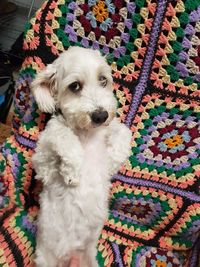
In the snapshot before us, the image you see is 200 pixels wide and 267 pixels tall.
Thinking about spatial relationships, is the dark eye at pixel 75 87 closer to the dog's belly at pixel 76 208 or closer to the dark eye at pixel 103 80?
the dark eye at pixel 103 80

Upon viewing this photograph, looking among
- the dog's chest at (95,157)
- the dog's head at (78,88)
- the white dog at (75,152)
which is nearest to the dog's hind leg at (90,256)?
the white dog at (75,152)

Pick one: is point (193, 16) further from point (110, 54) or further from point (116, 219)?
point (116, 219)

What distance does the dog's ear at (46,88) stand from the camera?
3.98 ft

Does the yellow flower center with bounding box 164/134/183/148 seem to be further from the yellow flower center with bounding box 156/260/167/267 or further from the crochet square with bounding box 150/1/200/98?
the yellow flower center with bounding box 156/260/167/267

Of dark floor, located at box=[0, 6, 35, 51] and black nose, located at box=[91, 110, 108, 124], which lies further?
dark floor, located at box=[0, 6, 35, 51]

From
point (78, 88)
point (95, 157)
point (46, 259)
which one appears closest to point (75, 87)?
point (78, 88)

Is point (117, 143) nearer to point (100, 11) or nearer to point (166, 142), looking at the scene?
point (166, 142)

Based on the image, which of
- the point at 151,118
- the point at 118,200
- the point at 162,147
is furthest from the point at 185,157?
the point at 118,200

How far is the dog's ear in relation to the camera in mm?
1214

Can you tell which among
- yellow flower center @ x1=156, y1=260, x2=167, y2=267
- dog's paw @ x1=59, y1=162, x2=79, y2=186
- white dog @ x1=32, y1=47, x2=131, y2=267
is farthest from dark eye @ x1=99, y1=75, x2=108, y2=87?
yellow flower center @ x1=156, y1=260, x2=167, y2=267

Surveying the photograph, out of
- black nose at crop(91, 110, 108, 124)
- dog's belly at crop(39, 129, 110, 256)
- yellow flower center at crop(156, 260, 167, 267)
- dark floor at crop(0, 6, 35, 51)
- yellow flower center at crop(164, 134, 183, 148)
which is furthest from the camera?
dark floor at crop(0, 6, 35, 51)

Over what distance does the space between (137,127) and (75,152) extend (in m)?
0.28

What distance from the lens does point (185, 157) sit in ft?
4.59

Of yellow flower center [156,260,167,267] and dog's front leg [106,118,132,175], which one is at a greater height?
dog's front leg [106,118,132,175]
